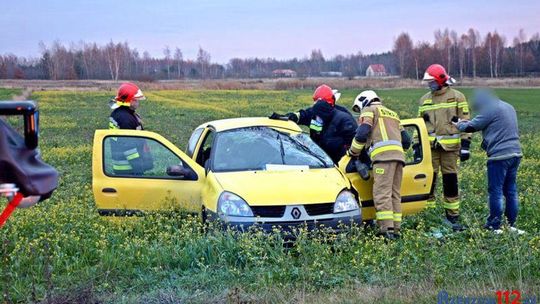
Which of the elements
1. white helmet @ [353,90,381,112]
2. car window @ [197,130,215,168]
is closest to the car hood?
white helmet @ [353,90,381,112]

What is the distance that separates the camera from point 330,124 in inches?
353

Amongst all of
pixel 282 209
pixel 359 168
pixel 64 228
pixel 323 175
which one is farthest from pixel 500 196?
pixel 64 228

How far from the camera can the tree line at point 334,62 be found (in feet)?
217

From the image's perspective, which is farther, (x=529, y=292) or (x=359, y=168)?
(x=359, y=168)

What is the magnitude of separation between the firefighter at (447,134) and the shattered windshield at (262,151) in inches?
64.9

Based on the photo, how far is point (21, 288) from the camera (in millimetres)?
5180

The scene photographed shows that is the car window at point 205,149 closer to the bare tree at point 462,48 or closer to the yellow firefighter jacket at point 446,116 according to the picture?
the yellow firefighter jacket at point 446,116

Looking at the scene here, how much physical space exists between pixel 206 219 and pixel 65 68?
51529 millimetres

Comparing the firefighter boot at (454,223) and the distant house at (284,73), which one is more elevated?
the distant house at (284,73)

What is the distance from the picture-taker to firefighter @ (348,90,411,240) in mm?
7238

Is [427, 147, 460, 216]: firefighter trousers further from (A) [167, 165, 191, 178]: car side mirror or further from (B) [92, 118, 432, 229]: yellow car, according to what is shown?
(A) [167, 165, 191, 178]: car side mirror

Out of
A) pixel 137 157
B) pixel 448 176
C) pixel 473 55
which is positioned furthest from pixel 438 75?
pixel 473 55

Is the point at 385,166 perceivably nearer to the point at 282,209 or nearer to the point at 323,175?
the point at 323,175

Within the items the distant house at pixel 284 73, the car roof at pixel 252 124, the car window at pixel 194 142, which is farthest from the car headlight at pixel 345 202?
the distant house at pixel 284 73
